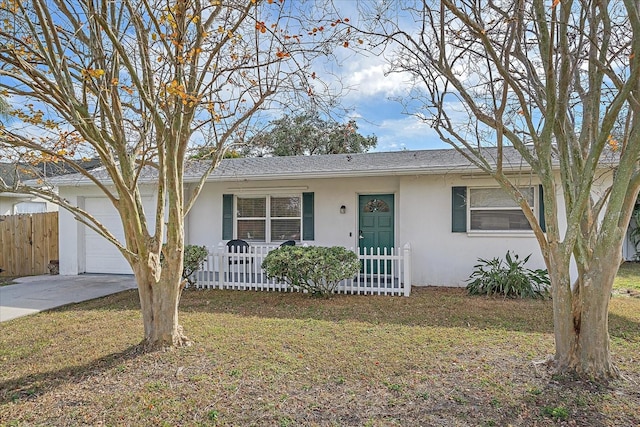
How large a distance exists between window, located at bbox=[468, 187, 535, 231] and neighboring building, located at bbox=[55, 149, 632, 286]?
0.06 ft

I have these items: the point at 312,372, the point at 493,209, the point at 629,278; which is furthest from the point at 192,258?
the point at 629,278

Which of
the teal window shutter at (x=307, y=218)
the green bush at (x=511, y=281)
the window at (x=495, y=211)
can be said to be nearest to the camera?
the green bush at (x=511, y=281)

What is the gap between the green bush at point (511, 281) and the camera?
7.15 metres

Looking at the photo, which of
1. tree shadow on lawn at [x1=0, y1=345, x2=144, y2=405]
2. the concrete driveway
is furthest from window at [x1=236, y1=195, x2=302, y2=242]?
tree shadow on lawn at [x1=0, y1=345, x2=144, y2=405]

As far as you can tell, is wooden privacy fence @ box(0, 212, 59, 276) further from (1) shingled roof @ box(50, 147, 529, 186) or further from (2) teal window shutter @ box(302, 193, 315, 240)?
(2) teal window shutter @ box(302, 193, 315, 240)

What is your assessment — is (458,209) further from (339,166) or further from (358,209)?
(339,166)

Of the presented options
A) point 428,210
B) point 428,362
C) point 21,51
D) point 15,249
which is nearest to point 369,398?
point 428,362

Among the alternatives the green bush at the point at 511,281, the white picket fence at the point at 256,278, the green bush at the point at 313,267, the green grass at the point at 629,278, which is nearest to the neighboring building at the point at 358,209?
the green bush at the point at 511,281

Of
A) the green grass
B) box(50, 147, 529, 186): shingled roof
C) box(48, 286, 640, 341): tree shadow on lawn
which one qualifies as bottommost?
the green grass

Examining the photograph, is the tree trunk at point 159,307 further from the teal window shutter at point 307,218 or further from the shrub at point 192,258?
the teal window shutter at point 307,218

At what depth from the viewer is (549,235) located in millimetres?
3641

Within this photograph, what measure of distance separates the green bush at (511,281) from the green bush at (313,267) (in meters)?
2.54

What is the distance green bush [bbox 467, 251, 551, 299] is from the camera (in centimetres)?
715

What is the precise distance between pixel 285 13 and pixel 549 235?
367 cm
